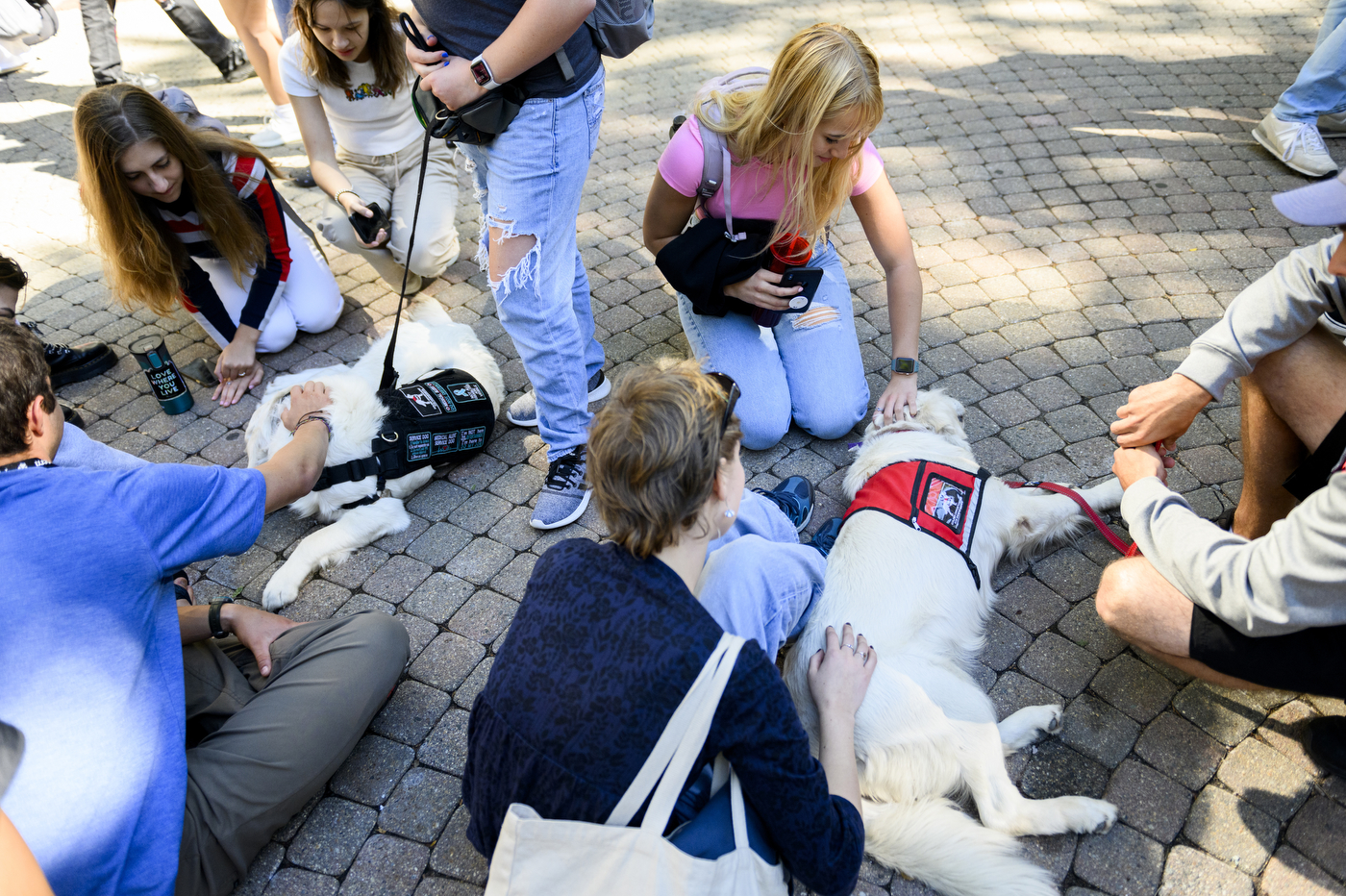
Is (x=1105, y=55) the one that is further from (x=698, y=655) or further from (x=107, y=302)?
(x=107, y=302)

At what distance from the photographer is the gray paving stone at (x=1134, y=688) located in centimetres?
243

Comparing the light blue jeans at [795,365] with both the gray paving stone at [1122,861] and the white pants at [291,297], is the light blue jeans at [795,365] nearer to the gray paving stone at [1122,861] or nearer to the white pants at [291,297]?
the gray paving stone at [1122,861]

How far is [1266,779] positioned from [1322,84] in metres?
4.57

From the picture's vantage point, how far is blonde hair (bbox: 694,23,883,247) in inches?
105

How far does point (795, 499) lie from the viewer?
120 inches

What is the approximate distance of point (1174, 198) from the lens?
4664 mm

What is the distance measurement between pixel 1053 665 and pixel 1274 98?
5.24 metres

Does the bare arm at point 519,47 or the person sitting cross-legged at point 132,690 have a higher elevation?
the bare arm at point 519,47

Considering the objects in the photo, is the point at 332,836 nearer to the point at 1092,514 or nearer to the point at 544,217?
the point at 544,217

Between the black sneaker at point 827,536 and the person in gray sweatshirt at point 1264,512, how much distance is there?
853mm

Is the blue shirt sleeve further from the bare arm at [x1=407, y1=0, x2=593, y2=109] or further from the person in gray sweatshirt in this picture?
the person in gray sweatshirt

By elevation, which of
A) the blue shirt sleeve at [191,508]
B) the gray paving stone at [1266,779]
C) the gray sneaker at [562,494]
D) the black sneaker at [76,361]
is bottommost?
the gray paving stone at [1266,779]

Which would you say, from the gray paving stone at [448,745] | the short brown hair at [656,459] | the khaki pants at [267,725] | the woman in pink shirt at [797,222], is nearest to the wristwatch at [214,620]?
the khaki pants at [267,725]

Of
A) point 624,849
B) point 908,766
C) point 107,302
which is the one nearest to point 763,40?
point 107,302
